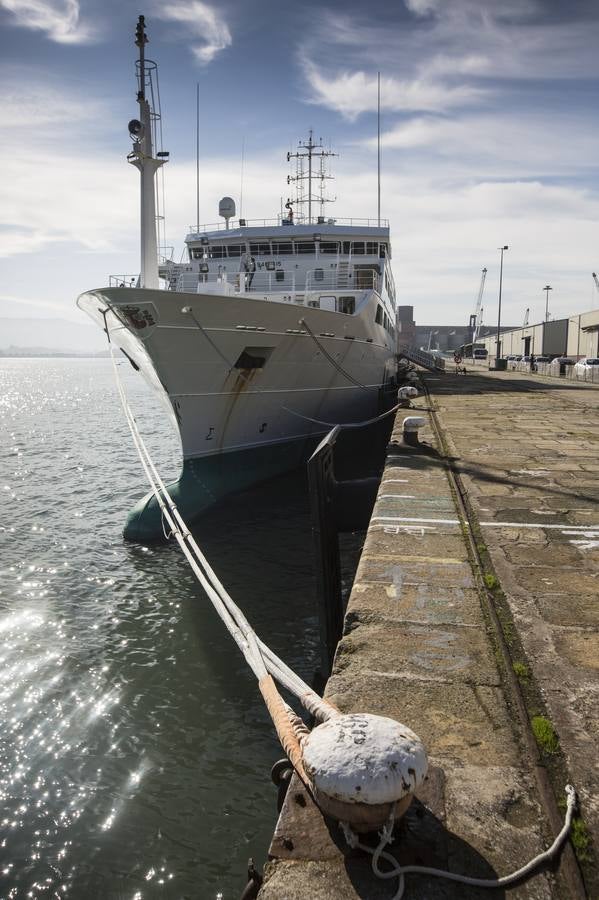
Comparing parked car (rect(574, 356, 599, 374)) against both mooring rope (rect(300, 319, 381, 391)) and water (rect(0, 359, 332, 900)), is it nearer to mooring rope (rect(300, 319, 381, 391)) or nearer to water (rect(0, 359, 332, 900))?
mooring rope (rect(300, 319, 381, 391))

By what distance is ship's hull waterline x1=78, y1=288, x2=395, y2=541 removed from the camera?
10.7 meters

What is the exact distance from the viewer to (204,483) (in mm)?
12305

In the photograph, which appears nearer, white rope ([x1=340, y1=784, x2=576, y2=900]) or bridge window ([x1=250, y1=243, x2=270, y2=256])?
white rope ([x1=340, y1=784, x2=576, y2=900])

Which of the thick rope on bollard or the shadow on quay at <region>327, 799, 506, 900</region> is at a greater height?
the thick rope on bollard

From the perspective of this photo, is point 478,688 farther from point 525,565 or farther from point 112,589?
point 112,589

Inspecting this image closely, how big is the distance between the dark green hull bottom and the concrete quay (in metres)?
6.50

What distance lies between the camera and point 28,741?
18.1 feet

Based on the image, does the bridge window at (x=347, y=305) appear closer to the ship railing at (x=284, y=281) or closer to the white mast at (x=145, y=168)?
the ship railing at (x=284, y=281)

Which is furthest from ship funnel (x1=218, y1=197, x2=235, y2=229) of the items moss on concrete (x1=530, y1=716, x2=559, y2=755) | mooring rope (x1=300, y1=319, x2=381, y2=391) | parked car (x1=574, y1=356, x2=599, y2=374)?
moss on concrete (x1=530, y1=716, x2=559, y2=755)

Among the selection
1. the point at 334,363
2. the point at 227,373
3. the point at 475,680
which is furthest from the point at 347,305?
the point at 475,680

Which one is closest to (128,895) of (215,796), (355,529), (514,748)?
(215,796)

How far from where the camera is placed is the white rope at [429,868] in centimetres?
184

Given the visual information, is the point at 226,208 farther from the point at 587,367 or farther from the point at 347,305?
the point at 587,367

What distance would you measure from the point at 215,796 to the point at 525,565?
3.00 metres
